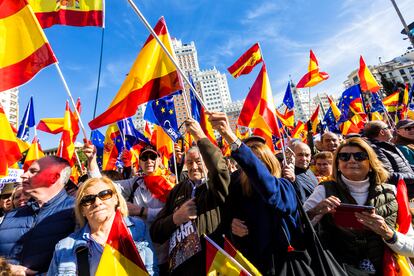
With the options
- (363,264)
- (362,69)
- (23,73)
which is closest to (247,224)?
(363,264)

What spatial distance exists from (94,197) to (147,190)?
1.26 m

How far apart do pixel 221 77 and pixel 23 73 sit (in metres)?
144

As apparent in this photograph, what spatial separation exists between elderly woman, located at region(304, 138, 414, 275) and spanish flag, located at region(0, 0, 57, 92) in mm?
2948

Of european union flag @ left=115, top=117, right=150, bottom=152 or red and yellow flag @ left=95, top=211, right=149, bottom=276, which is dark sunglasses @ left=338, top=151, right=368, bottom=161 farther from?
european union flag @ left=115, top=117, right=150, bottom=152

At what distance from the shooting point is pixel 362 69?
9.91m

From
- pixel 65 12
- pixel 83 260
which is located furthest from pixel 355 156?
pixel 65 12

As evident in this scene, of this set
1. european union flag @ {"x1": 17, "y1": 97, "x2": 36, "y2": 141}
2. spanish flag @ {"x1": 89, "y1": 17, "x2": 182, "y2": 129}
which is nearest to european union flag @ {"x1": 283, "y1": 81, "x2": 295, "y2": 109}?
spanish flag @ {"x1": 89, "y1": 17, "x2": 182, "y2": 129}

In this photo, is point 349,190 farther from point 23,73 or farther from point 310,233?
point 23,73

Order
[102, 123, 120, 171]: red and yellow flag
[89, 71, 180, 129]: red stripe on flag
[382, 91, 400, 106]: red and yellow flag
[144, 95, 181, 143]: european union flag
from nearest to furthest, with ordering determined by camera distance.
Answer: [89, 71, 180, 129]: red stripe on flag
[144, 95, 181, 143]: european union flag
[102, 123, 120, 171]: red and yellow flag
[382, 91, 400, 106]: red and yellow flag

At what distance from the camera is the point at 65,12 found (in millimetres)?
3281

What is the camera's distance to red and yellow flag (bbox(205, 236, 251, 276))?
1.92 meters

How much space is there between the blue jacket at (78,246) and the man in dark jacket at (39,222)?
1.03ft

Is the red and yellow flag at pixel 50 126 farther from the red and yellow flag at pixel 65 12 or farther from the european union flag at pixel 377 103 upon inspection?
the european union flag at pixel 377 103

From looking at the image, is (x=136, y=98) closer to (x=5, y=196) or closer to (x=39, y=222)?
(x=39, y=222)
